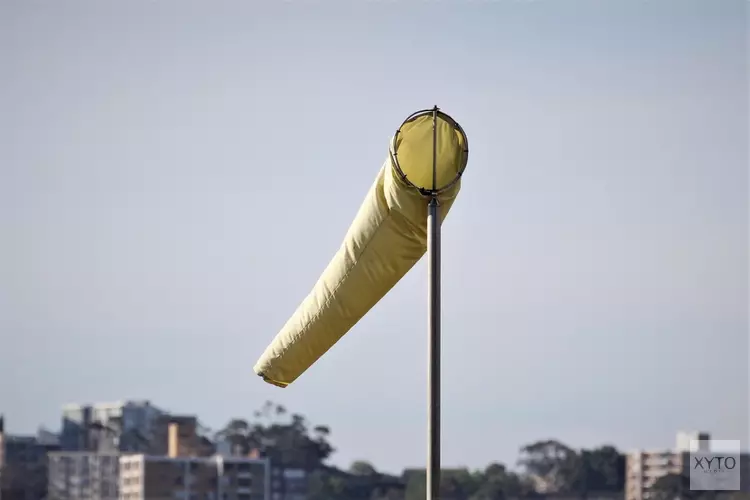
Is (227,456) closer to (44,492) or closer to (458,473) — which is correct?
(44,492)

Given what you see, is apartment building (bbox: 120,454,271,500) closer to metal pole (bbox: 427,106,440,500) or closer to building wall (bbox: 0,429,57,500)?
building wall (bbox: 0,429,57,500)

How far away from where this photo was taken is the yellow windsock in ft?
17.7

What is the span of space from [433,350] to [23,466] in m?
87.6

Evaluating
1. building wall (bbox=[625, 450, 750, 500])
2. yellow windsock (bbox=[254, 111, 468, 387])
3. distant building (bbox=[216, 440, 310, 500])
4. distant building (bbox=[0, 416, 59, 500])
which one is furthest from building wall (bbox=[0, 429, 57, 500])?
yellow windsock (bbox=[254, 111, 468, 387])

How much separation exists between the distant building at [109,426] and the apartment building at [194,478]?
2.32 metres

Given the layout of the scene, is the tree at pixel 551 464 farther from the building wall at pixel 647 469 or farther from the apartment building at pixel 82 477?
the apartment building at pixel 82 477

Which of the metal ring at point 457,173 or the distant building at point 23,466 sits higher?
the metal ring at point 457,173

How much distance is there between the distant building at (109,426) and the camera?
9500cm

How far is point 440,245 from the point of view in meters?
5.34

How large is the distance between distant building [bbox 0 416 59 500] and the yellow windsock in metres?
80.6

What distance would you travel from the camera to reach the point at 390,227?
5.43 metres

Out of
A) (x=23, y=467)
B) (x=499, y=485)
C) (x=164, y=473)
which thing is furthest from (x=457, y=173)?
(x=23, y=467)

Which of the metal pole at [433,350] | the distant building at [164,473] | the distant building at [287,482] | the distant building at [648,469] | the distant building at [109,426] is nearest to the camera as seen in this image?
the metal pole at [433,350]

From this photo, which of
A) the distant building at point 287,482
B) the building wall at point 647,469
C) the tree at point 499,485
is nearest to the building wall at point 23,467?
the distant building at point 287,482
